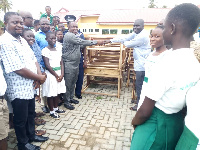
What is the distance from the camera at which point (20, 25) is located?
2338mm

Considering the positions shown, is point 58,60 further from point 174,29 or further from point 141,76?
point 174,29

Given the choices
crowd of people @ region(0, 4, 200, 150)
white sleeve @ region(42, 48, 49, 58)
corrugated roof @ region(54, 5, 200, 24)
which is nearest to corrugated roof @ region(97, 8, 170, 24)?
corrugated roof @ region(54, 5, 200, 24)

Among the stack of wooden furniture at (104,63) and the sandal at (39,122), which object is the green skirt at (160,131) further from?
the stack of wooden furniture at (104,63)

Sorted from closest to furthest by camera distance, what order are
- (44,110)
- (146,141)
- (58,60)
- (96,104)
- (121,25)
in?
(146,141)
(58,60)
(44,110)
(96,104)
(121,25)

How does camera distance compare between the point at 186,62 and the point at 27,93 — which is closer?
the point at 186,62

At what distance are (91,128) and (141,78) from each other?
5.70 feet

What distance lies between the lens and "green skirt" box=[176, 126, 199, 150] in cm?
102

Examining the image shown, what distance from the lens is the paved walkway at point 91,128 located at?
2.92 meters

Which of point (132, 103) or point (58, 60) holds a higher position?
point (58, 60)

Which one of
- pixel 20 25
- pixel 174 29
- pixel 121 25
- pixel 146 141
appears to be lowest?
pixel 146 141

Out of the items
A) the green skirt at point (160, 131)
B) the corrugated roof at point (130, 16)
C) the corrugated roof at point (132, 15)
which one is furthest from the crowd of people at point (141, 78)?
the corrugated roof at point (132, 15)

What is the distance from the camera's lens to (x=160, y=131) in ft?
4.23

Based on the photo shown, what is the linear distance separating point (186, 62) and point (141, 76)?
2.87 meters

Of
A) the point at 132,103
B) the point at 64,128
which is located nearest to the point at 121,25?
the point at 132,103
